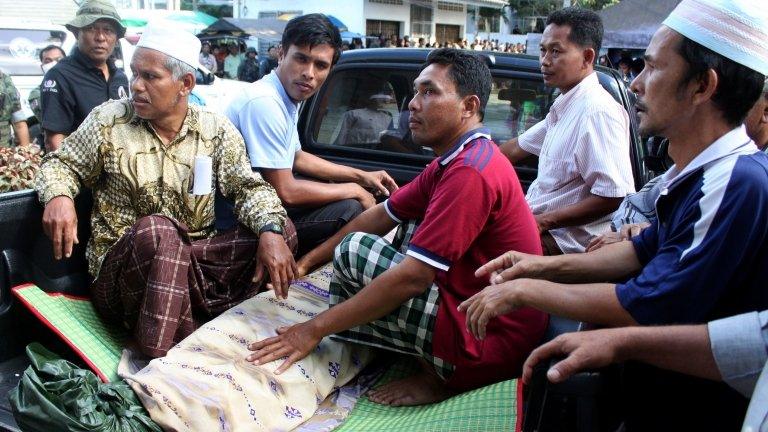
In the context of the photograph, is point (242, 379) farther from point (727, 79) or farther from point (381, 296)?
point (727, 79)

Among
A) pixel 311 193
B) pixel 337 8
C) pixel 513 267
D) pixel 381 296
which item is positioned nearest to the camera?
pixel 513 267

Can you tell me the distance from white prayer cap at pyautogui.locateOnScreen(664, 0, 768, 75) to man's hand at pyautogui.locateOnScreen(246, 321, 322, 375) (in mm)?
1562

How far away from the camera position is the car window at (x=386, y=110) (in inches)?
149

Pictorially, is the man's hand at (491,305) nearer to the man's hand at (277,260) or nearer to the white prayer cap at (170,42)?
the man's hand at (277,260)

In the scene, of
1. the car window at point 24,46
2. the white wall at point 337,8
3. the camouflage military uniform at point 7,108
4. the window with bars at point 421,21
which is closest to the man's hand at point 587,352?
the camouflage military uniform at point 7,108

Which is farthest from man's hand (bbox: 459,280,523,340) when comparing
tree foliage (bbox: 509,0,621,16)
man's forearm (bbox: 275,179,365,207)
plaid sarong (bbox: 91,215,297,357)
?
tree foliage (bbox: 509,0,621,16)

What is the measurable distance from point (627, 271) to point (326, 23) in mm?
2090

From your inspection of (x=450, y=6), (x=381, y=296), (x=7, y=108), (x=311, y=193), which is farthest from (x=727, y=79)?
(x=450, y=6)

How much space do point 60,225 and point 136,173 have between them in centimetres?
39

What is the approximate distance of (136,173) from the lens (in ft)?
9.09

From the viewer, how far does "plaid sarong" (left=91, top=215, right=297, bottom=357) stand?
2545mm

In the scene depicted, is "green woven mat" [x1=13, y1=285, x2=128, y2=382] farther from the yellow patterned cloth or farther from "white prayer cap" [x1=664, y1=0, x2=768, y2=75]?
"white prayer cap" [x1=664, y1=0, x2=768, y2=75]

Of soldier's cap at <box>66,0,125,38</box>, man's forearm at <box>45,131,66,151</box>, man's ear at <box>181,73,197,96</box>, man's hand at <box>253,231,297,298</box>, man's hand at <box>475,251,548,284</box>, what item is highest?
soldier's cap at <box>66,0,125,38</box>

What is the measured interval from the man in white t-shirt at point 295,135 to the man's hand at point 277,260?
43 cm
